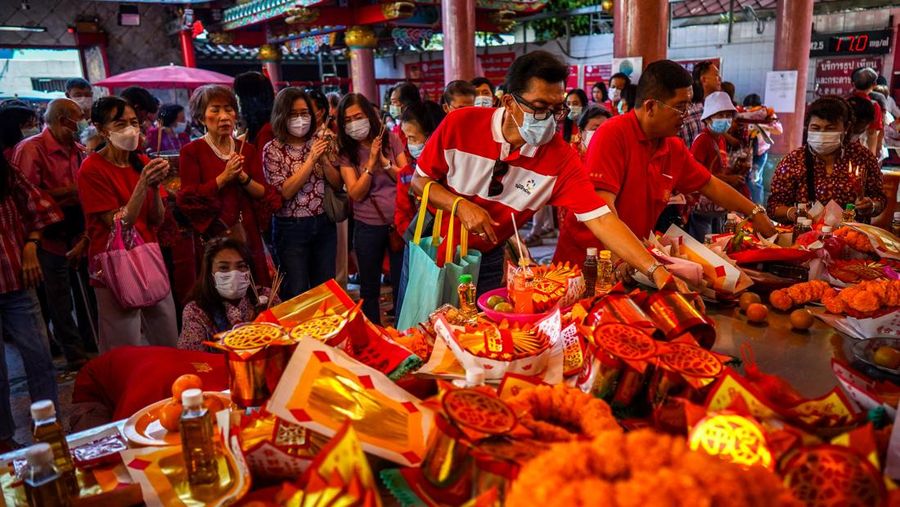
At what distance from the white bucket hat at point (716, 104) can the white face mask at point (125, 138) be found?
3.58 metres

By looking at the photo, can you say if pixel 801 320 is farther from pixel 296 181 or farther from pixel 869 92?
pixel 869 92

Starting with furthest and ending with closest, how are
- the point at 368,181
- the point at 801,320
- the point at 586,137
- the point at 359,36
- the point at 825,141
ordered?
1. the point at 359,36
2. the point at 586,137
3. the point at 368,181
4. the point at 825,141
5. the point at 801,320

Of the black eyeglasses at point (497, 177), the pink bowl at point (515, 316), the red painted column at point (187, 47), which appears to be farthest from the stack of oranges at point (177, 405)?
the red painted column at point (187, 47)

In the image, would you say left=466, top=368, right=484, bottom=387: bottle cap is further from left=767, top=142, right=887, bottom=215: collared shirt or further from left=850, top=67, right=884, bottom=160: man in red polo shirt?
left=850, top=67, right=884, bottom=160: man in red polo shirt

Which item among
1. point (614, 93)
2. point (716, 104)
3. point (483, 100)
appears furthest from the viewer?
point (614, 93)

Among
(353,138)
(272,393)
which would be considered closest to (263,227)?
(353,138)

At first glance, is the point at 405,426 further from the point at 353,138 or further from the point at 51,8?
the point at 51,8

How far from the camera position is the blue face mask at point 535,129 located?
85.0 inches

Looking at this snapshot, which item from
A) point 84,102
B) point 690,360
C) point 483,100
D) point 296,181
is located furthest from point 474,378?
point 84,102

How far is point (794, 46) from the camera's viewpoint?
25.8 ft

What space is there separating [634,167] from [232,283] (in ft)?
5.43

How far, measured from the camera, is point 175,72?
815cm

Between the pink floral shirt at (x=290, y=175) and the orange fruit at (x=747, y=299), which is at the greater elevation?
the pink floral shirt at (x=290, y=175)

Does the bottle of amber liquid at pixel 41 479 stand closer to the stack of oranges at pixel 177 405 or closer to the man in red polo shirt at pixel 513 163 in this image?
the stack of oranges at pixel 177 405
